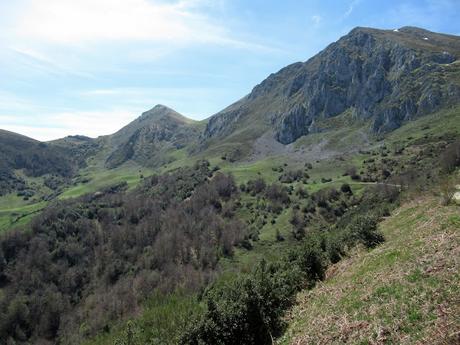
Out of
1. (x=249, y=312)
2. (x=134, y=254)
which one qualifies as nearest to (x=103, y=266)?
(x=134, y=254)

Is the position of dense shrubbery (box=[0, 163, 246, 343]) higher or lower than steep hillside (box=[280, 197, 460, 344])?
lower

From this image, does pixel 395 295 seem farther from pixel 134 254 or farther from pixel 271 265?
pixel 134 254

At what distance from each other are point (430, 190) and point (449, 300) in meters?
26.0

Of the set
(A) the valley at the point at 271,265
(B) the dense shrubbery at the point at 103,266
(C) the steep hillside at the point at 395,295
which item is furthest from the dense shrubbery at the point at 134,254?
(C) the steep hillside at the point at 395,295

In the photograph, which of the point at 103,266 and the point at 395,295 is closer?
the point at 395,295

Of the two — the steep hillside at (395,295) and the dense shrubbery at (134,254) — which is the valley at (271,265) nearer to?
the steep hillside at (395,295)

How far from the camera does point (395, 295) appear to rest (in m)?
19.1

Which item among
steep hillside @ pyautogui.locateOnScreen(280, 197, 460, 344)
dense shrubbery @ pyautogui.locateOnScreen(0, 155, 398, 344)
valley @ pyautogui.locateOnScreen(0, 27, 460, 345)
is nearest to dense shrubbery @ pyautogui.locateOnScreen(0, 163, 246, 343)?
dense shrubbery @ pyautogui.locateOnScreen(0, 155, 398, 344)

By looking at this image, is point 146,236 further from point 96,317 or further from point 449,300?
point 449,300

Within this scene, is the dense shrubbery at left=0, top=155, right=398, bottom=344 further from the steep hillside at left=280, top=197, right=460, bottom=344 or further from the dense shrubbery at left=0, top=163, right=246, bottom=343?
the steep hillside at left=280, top=197, right=460, bottom=344

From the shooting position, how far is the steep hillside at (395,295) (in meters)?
15.9

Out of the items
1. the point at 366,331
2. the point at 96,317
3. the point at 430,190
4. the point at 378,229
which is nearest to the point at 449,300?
the point at 366,331

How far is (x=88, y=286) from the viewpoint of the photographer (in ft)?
534

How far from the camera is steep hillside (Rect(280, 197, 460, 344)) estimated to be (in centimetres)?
1592
